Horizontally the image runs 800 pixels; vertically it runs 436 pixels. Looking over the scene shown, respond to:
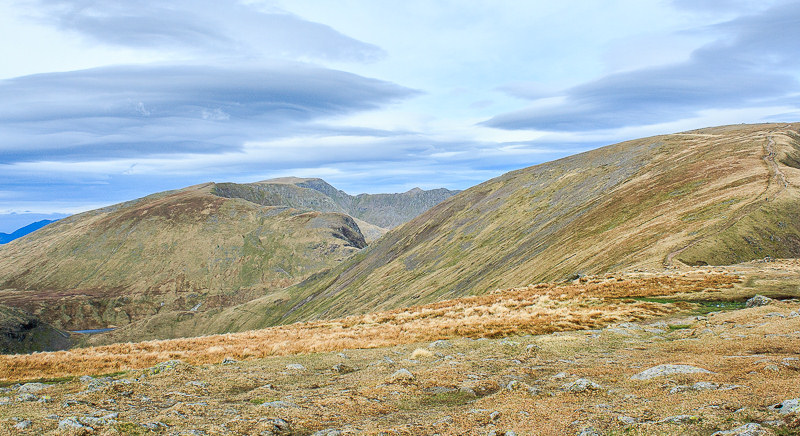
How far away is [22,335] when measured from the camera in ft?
591

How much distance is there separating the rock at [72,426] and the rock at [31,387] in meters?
6.49

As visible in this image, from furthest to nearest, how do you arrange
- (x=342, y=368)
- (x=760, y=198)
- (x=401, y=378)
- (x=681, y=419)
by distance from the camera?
1. (x=760, y=198)
2. (x=342, y=368)
3. (x=401, y=378)
4. (x=681, y=419)

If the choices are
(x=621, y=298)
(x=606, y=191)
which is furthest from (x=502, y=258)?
(x=621, y=298)

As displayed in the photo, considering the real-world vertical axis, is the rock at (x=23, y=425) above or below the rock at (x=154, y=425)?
above

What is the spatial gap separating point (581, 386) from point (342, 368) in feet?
37.5

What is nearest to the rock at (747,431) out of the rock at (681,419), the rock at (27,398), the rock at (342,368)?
the rock at (681,419)

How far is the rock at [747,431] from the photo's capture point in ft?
29.1

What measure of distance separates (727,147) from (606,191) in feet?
124

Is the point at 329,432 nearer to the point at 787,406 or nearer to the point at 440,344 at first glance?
the point at 787,406

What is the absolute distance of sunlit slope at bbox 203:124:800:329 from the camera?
58.5 meters

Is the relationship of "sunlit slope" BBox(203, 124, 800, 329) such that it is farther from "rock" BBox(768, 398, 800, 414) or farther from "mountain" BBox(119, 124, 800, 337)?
"rock" BBox(768, 398, 800, 414)

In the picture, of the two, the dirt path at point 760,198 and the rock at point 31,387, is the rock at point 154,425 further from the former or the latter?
the dirt path at point 760,198

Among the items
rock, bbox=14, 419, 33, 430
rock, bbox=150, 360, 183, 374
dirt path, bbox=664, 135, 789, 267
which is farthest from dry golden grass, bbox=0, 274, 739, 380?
dirt path, bbox=664, 135, 789, 267

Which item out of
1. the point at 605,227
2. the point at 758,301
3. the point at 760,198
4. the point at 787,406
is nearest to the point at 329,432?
the point at 787,406
